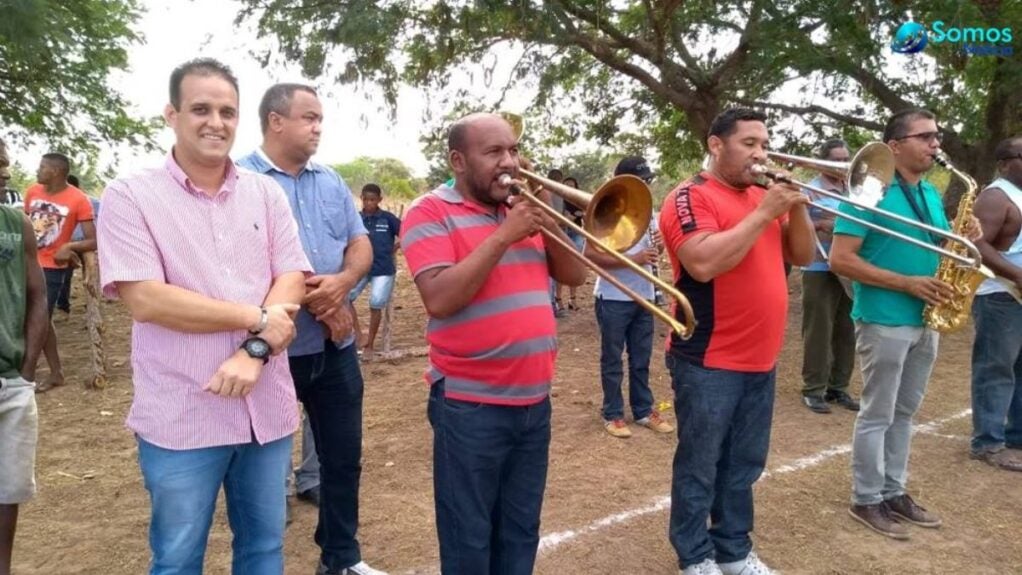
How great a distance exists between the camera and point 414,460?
514 centimetres

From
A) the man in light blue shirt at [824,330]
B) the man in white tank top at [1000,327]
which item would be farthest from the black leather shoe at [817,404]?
the man in white tank top at [1000,327]

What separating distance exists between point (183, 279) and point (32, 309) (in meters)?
1.37

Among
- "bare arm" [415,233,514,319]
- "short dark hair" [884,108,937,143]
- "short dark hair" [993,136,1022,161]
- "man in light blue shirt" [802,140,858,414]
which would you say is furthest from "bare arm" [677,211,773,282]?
"man in light blue shirt" [802,140,858,414]

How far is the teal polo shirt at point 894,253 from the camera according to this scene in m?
3.87

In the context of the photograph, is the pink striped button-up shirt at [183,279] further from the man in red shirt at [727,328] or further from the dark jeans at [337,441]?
the man in red shirt at [727,328]

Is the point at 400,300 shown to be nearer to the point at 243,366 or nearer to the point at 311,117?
the point at 311,117

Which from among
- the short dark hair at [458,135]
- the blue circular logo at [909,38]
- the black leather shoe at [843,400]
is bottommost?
the black leather shoe at [843,400]

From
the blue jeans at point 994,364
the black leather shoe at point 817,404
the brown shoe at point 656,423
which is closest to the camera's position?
the blue jeans at point 994,364

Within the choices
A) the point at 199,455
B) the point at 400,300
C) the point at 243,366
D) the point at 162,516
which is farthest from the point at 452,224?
the point at 400,300

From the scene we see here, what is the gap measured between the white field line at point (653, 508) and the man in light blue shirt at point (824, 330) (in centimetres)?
78

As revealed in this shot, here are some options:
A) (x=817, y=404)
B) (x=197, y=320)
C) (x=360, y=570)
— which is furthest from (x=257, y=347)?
(x=817, y=404)

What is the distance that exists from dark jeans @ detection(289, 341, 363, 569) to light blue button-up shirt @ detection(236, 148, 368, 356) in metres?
0.12

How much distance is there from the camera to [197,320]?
7.16 feet

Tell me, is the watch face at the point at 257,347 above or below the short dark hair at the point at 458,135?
below
